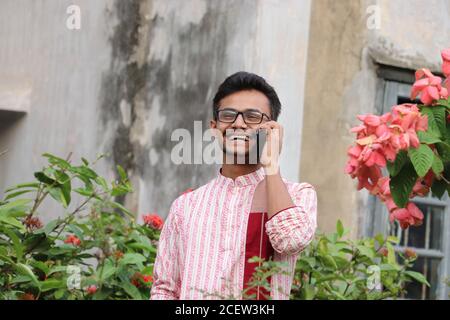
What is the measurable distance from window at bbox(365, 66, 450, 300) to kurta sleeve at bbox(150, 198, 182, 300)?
3611 millimetres

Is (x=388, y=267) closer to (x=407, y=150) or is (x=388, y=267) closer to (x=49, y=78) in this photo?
(x=407, y=150)

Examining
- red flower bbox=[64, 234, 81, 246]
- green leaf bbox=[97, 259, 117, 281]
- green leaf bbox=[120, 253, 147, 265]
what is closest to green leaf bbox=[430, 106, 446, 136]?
green leaf bbox=[97, 259, 117, 281]

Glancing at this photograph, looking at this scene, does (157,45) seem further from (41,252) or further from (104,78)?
(41,252)

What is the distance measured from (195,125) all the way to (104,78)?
3.33ft

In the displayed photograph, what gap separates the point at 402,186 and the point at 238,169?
26.0 inches

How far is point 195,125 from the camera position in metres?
6.69

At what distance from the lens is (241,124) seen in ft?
10.8

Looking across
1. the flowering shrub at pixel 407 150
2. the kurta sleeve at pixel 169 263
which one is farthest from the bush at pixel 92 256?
the flowering shrub at pixel 407 150

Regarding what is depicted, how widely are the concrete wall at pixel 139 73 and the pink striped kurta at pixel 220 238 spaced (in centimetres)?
304

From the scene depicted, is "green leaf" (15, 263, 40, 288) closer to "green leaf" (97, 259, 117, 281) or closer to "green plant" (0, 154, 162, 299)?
"green plant" (0, 154, 162, 299)

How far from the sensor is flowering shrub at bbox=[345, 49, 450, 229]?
2738mm

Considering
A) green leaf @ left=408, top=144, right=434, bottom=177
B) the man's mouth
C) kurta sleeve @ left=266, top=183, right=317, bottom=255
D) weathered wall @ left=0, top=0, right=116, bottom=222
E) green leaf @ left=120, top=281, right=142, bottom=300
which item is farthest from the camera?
weathered wall @ left=0, top=0, right=116, bottom=222

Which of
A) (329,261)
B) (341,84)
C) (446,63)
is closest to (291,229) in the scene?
(446,63)
